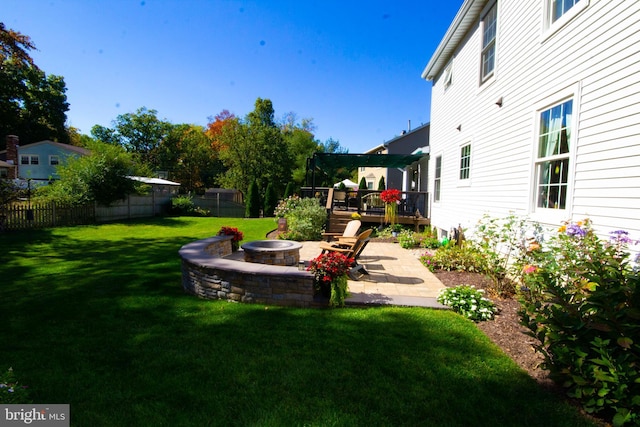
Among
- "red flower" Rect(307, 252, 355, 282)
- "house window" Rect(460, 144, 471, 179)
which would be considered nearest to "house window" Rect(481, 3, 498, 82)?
"house window" Rect(460, 144, 471, 179)

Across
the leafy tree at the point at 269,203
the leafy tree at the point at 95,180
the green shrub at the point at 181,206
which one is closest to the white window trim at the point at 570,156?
the leafy tree at the point at 95,180

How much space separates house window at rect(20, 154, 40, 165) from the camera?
30625 millimetres

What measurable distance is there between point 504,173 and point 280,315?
16.7 feet

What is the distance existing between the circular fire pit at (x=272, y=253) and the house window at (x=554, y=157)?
458 centimetres

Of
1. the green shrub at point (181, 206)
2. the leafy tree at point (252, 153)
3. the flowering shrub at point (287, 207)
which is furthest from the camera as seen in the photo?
the leafy tree at point (252, 153)

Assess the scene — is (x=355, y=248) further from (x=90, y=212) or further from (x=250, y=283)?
(x=90, y=212)

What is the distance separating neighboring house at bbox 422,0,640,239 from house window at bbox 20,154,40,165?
127ft

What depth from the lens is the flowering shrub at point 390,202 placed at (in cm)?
1083

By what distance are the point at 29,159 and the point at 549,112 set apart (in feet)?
136

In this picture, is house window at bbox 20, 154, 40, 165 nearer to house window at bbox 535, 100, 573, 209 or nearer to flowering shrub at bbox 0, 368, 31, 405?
flowering shrub at bbox 0, 368, 31, 405

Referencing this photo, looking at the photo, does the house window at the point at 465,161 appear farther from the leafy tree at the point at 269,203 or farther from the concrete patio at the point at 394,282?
the leafy tree at the point at 269,203

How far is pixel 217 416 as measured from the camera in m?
2.25

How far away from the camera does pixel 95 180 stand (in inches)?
676

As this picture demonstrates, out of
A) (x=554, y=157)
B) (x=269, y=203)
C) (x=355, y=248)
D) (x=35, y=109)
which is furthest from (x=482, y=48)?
(x=35, y=109)
